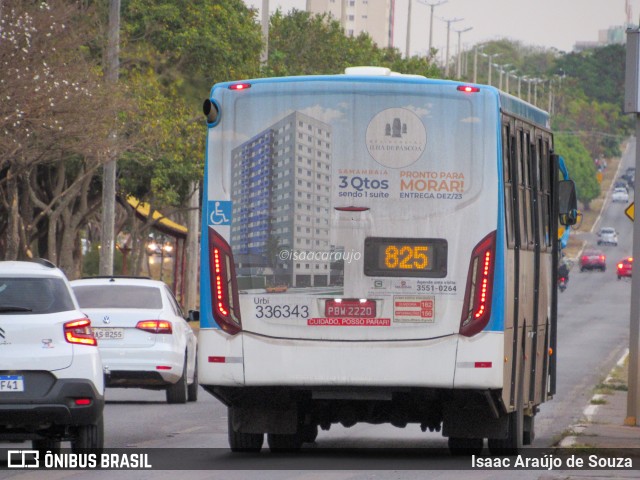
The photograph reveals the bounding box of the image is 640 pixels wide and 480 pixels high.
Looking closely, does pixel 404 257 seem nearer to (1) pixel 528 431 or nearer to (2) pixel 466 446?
(2) pixel 466 446

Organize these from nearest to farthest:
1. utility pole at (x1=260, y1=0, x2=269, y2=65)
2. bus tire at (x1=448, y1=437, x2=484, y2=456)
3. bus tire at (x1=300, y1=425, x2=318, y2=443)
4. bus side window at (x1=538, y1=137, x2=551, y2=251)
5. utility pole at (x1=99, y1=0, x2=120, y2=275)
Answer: bus tire at (x1=448, y1=437, x2=484, y2=456) < bus tire at (x1=300, y1=425, x2=318, y2=443) < bus side window at (x1=538, y1=137, x2=551, y2=251) < utility pole at (x1=99, y1=0, x2=120, y2=275) < utility pole at (x1=260, y1=0, x2=269, y2=65)

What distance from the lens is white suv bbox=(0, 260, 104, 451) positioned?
502 inches

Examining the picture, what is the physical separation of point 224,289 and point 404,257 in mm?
1489

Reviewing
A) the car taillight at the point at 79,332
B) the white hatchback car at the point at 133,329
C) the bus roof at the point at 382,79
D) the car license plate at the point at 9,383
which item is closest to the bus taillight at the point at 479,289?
the bus roof at the point at 382,79

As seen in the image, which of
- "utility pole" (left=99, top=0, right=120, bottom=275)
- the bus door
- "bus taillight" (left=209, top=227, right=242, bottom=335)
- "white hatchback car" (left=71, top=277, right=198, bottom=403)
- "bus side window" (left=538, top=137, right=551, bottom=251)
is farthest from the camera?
"utility pole" (left=99, top=0, right=120, bottom=275)

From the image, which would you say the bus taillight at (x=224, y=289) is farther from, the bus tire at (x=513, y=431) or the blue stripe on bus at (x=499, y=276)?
the bus tire at (x=513, y=431)

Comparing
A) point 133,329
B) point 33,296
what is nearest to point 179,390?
point 133,329

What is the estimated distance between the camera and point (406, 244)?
520 inches

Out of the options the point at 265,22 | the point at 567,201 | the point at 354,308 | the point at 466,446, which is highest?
the point at 265,22

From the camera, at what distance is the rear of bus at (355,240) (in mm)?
13125

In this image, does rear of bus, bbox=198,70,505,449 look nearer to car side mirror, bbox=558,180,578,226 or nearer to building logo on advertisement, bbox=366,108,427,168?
building logo on advertisement, bbox=366,108,427,168

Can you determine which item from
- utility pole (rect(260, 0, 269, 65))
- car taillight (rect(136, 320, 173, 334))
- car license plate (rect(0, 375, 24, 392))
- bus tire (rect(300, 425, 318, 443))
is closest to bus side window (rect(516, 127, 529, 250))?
bus tire (rect(300, 425, 318, 443))

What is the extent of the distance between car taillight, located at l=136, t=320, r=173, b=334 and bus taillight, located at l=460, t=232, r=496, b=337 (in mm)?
8326

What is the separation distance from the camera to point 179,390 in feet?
71.5
